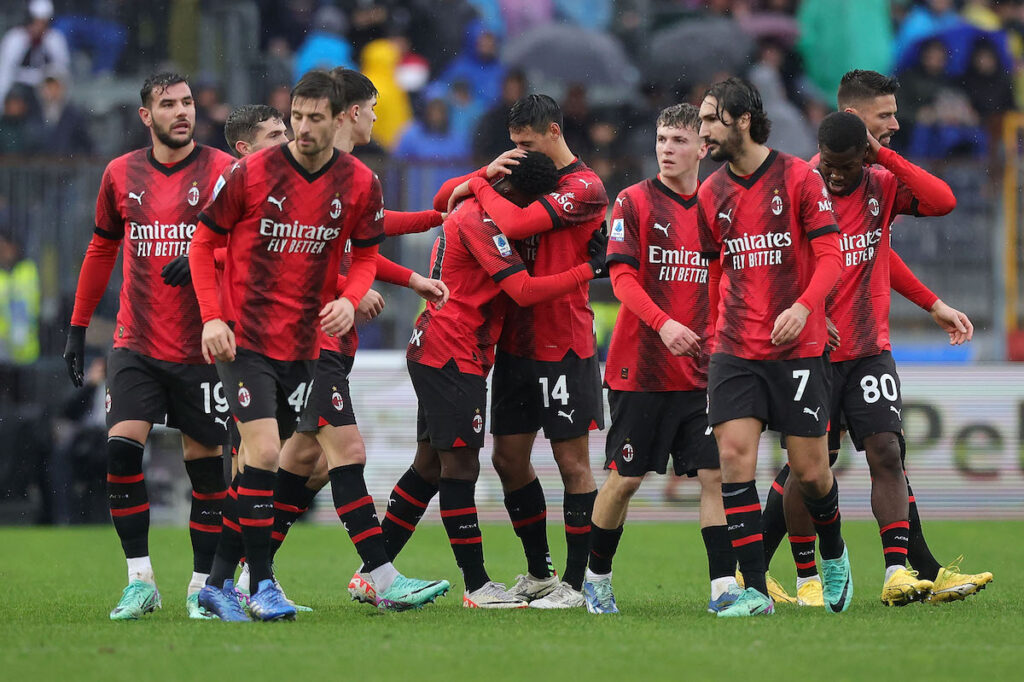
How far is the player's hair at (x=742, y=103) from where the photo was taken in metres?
7.04

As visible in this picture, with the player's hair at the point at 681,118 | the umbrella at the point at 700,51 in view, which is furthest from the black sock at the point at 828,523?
the umbrella at the point at 700,51

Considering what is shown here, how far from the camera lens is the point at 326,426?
751cm

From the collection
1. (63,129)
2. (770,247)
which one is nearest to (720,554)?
(770,247)

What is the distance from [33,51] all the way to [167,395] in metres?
11.9

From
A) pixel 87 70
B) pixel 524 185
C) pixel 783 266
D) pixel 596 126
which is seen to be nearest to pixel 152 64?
pixel 87 70

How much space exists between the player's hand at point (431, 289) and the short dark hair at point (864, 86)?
7.85ft

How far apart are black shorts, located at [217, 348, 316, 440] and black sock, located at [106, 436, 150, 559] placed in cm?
72

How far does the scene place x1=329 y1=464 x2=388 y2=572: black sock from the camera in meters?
7.38

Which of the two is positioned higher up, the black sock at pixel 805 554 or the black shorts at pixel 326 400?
the black shorts at pixel 326 400

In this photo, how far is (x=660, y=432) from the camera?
25.3ft

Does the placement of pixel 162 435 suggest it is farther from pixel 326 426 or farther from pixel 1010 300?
pixel 1010 300

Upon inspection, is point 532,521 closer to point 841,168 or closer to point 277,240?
point 277,240

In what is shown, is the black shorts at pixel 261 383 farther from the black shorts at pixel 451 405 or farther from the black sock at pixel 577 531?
the black sock at pixel 577 531

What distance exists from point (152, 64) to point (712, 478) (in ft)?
43.1
